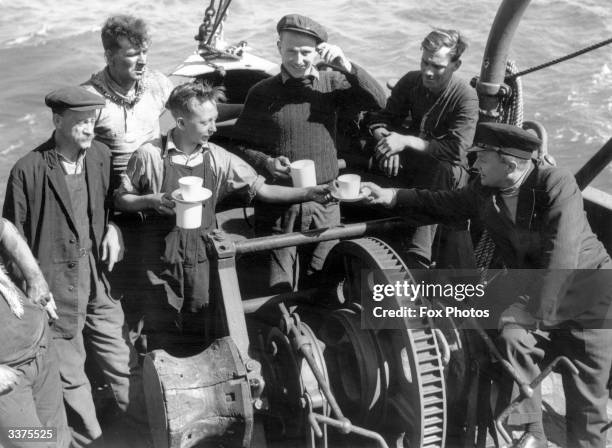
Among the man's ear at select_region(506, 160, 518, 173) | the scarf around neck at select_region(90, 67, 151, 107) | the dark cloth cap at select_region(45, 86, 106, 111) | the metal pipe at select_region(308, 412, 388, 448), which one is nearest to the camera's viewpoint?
the metal pipe at select_region(308, 412, 388, 448)

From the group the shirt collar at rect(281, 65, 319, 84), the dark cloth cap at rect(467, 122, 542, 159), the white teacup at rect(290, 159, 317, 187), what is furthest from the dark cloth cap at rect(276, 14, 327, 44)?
the dark cloth cap at rect(467, 122, 542, 159)

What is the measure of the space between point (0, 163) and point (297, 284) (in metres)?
9.59

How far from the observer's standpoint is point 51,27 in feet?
61.7

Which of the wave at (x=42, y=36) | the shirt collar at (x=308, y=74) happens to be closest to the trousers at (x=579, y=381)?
the shirt collar at (x=308, y=74)

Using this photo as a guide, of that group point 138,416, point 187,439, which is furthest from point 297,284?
point 187,439

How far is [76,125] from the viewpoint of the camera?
3266 millimetres

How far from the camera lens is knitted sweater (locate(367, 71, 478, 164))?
4.12 m

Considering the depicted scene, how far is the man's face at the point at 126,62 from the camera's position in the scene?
386 centimetres

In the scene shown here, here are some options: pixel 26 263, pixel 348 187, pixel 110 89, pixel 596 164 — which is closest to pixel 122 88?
pixel 110 89

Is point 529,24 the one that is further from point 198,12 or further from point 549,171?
point 549,171

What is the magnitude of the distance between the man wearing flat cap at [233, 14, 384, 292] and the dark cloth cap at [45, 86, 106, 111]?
1031 mm

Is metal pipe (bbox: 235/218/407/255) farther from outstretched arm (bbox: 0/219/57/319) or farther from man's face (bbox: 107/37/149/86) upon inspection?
man's face (bbox: 107/37/149/86)

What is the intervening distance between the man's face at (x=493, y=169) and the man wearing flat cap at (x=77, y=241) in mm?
1651

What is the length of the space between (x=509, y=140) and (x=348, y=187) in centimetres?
74
